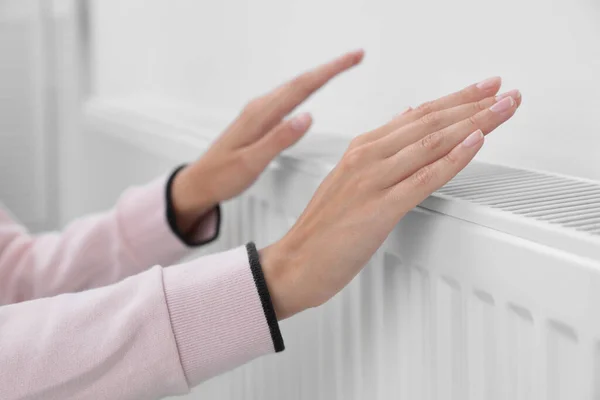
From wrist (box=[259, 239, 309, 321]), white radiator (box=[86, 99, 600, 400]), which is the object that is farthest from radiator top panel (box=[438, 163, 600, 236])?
wrist (box=[259, 239, 309, 321])

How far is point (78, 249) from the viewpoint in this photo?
82 cm

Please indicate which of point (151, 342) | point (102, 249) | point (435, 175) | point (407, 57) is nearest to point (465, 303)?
point (435, 175)

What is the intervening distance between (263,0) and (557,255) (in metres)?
0.62

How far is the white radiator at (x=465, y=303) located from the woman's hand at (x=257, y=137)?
2cm

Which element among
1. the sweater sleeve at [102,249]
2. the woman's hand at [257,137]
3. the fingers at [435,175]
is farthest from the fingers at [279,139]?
the fingers at [435,175]

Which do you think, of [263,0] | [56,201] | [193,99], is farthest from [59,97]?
[263,0]

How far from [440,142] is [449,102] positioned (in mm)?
54

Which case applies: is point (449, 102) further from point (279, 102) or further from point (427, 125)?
point (279, 102)

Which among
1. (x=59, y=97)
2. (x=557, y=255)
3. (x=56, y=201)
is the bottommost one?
(x=56, y=201)

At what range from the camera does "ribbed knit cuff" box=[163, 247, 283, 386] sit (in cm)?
50

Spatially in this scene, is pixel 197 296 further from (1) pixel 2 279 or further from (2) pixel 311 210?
(1) pixel 2 279

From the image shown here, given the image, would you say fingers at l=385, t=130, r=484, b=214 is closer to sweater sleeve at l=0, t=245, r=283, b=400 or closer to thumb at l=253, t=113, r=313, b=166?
sweater sleeve at l=0, t=245, r=283, b=400

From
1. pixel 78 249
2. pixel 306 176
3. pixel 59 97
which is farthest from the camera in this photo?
pixel 59 97

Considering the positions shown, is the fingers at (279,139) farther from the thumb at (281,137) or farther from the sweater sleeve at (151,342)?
the sweater sleeve at (151,342)
